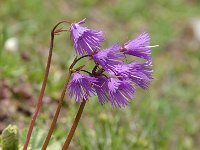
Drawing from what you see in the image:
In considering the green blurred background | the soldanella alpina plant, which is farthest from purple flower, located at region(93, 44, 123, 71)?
the green blurred background

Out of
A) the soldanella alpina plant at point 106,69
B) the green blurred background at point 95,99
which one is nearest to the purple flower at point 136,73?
the soldanella alpina plant at point 106,69

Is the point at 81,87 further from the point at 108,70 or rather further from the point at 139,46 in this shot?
the point at 139,46

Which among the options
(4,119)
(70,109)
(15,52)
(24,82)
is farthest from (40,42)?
(4,119)

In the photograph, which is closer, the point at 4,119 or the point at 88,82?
the point at 88,82

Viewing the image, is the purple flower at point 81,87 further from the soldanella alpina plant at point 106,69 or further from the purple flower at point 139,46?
the purple flower at point 139,46

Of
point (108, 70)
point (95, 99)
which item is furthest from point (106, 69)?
point (95, 99)

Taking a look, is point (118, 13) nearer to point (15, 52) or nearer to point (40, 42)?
point (40, 42)

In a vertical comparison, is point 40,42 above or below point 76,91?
above
